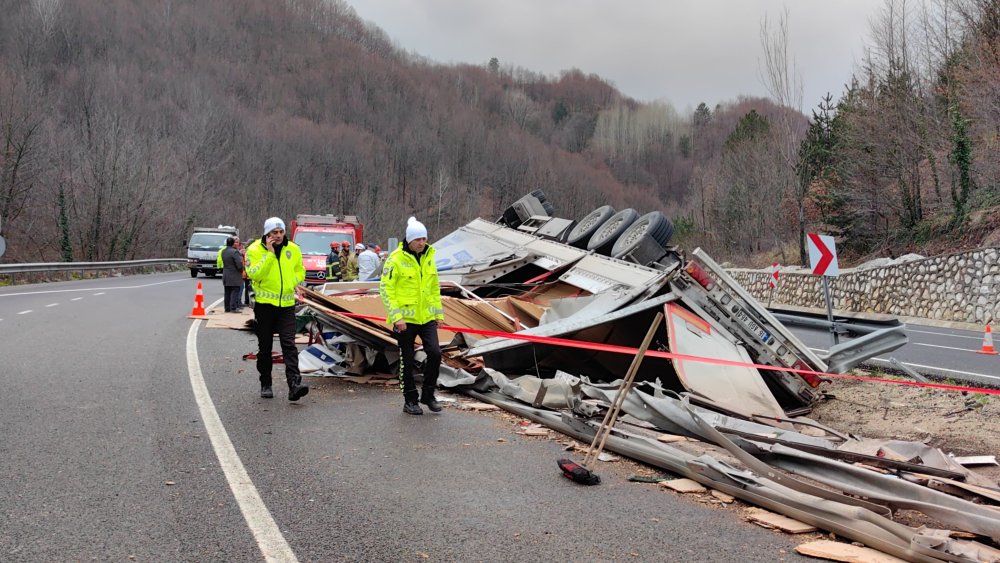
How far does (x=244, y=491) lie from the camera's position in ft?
15.4

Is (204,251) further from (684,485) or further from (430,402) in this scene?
(684,485)

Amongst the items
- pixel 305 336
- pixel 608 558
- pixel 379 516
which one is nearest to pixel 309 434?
pixel 379 516

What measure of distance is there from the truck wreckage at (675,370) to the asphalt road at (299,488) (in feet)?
1.69

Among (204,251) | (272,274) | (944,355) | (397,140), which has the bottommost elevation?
(944,355)

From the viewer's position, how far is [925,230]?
1097 inches

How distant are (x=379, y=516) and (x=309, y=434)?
2.12 m

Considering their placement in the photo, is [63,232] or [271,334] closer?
[271,334]

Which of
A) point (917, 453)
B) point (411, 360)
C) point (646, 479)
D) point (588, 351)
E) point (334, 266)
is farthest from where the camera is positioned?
point (334, 266)

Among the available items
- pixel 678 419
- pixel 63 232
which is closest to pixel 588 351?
pixel 678 419

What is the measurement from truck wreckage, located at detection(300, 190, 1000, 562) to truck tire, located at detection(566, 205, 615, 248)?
0.03 metres

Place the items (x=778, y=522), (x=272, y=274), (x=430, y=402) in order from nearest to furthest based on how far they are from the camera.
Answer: (x=778, y=522) → (x=430, y=402) → (x=272, y=274)

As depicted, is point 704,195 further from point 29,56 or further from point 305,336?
point 305,336

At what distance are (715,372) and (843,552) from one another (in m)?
4.08

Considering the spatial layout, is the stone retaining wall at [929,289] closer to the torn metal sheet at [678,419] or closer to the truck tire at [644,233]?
the truck tire at [644,233]
